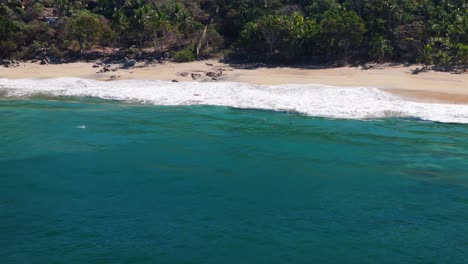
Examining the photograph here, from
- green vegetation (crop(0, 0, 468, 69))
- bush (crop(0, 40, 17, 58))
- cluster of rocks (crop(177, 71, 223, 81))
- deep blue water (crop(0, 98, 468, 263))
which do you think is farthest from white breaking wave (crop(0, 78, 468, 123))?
green vegetation (crop(0, 0, 468, 69))

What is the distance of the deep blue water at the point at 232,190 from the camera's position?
15.1 metres

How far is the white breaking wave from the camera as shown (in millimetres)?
30812

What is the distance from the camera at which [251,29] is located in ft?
156

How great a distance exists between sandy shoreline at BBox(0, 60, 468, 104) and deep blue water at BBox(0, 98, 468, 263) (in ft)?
23.1

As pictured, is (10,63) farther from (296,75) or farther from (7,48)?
(296,75)

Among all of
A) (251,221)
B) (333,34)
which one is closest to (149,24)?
(333,34)

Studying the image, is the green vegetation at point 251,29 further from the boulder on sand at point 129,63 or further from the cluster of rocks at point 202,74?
the cluster of rocks at point 202,74

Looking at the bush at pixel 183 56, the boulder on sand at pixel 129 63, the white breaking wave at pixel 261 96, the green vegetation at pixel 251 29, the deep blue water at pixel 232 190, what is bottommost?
the deep blue water at pixel 232 190

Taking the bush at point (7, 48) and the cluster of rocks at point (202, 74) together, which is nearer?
the cluster of rocks at point (202, 74)

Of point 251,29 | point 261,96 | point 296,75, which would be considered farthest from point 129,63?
point 261,96

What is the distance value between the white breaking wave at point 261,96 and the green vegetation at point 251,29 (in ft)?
29.3

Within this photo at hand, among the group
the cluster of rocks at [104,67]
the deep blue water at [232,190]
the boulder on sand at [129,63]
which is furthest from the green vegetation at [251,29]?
the deep blue water at [232,190]

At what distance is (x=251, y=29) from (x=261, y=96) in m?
13.7

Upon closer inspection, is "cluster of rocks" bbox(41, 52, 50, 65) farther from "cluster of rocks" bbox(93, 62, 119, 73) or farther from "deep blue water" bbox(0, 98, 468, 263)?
"deep blue water" bbox(0, 98, 468, 263)
